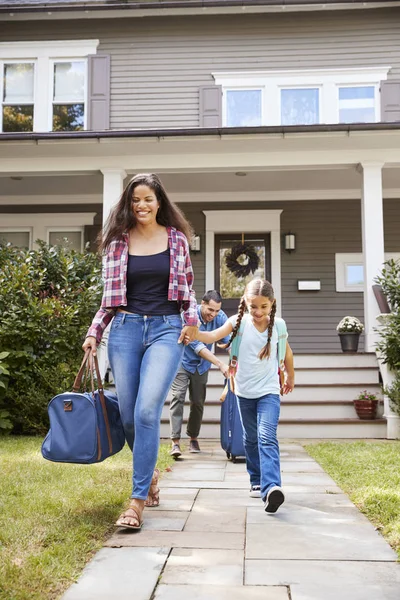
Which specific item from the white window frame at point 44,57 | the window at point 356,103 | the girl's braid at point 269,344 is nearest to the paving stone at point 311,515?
the girl's braid at point 269,344

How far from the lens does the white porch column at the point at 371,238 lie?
7.95 metres

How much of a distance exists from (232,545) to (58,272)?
5131 millimetres

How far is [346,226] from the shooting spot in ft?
35.1

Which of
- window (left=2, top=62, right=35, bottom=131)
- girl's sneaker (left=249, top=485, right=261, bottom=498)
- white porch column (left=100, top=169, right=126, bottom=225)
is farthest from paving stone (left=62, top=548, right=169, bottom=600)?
window (left=2, top=62, right=35, bottom=131)

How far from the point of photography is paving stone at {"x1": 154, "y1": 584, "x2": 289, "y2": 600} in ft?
7.19

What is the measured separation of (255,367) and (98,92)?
8.68 m

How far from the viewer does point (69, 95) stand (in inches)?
446

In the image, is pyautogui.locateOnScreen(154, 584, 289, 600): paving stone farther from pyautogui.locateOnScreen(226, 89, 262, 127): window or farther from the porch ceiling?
pyautogui.locateOnScreen(226, 89, 262, 127): window

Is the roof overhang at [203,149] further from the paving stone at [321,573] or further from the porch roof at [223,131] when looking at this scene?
the paving stone at [321,573]

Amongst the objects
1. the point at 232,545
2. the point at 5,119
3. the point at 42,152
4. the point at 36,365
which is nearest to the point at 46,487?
the point at 232,545

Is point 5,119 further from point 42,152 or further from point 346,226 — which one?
point 346,226

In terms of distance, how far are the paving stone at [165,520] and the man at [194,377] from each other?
1.97 metres

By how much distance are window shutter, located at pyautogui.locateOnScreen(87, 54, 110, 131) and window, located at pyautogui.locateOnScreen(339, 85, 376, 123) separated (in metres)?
4.14

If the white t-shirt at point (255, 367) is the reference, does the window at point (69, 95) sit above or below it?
above
